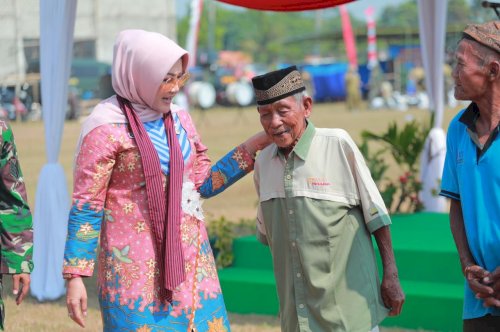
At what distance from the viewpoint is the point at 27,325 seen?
6.80 metres

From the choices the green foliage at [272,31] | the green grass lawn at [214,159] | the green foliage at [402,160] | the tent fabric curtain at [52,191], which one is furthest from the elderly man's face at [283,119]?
the green foliage at [272,31]

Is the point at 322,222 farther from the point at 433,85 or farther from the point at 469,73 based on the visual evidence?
the point at 433,85

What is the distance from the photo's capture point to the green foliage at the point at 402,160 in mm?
8609

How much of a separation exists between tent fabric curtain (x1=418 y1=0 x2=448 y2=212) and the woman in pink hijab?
5278 millimetres

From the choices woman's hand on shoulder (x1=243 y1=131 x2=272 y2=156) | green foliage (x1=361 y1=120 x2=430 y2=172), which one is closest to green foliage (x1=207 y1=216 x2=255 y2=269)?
green foliage (x1=361 y1=120 x2=430 y2=172)

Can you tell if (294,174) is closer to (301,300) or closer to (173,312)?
(301,300)

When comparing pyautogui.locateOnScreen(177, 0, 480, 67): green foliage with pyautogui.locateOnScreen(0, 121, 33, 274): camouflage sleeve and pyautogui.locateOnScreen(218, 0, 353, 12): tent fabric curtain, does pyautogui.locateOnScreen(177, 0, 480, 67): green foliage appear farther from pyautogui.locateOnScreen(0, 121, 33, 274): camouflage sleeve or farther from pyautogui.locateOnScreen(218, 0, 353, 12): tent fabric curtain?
pyautogui.locateOnScreen(0, 121, 33, 274): camouflage sleeve

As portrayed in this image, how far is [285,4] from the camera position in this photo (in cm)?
683

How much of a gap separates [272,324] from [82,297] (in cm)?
322

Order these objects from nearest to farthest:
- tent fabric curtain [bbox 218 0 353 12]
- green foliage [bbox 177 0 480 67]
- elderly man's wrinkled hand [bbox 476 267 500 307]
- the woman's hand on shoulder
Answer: elderly man's wrinkled hand [bbox 476 267 500 307]
the woman's hand on shoulder
tent fabric curtain [bbox 218 0 353 12]
green foliage [bbox 177 0 480 67]

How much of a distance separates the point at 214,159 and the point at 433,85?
781 cm

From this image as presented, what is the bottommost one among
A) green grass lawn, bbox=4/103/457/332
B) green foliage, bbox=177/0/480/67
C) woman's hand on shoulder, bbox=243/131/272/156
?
green foliage, bbox=177/0/480/67

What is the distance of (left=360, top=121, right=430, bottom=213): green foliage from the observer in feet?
28.2

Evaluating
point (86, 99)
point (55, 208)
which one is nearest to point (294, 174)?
point (55, 208)
